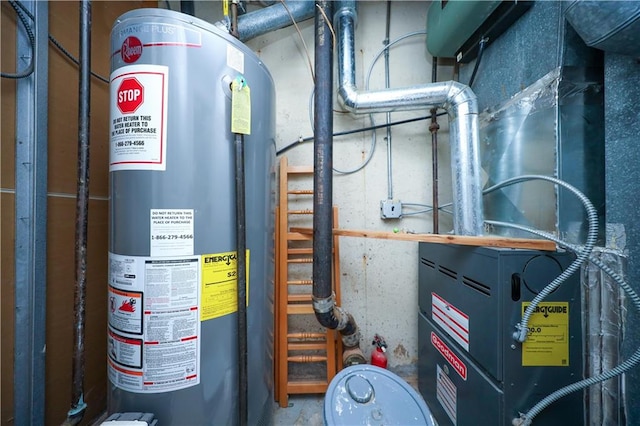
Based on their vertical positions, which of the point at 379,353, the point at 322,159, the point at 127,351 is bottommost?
the point at 379,353

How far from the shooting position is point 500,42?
2.92 ft

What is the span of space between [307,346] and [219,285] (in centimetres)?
72

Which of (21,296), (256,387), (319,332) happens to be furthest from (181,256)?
(319,332)

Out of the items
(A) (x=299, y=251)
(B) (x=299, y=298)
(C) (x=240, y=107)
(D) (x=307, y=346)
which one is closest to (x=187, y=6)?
(C) (x=240, y=107)

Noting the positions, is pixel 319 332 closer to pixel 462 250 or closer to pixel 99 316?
pixel 462 250

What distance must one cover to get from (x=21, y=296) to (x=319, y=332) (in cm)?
106

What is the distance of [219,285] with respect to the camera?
516 mm

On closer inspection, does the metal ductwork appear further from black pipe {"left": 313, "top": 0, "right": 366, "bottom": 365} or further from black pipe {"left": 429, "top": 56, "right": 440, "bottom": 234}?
black pipe {"left": 313, "top": 0, "right": 366, "bottom": 365}

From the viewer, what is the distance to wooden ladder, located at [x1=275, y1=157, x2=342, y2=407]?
101 centimetres

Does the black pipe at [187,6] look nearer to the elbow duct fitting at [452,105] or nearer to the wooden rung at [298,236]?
the elbow duct fitting at [452,105]

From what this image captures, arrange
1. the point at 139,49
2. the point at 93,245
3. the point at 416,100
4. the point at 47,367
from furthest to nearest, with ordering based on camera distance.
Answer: the point at 416,100
the point at 93,245
the point at 47,367
the point at 139,49

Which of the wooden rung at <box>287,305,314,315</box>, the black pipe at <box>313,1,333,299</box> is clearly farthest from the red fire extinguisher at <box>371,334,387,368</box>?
the black pipe at <box>313,1,333,299</box>

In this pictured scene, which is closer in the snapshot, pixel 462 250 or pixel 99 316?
pixel 462 250

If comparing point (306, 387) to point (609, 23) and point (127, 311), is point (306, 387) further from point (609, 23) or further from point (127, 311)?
point (609, 23)
